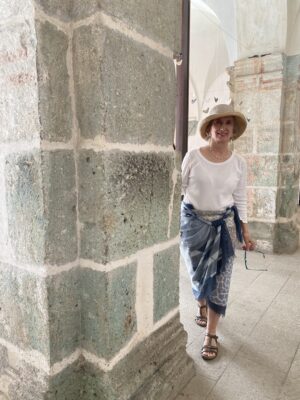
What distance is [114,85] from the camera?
3.13 ft

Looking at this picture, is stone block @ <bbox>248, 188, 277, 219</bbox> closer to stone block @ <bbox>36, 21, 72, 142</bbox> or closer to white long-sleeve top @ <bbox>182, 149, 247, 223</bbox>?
white long-sleeve top @ <bbox>182, 149, 247, 223</bbox>

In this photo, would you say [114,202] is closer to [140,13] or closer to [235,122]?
[140,13]

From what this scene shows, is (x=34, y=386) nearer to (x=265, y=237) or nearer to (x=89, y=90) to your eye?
(x=89, y=90)

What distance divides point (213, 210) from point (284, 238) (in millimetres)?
2255

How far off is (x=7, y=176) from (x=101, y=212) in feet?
1.07

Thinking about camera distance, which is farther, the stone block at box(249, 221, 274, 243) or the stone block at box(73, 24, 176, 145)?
the stone block at box(249, 221, 274, 243)

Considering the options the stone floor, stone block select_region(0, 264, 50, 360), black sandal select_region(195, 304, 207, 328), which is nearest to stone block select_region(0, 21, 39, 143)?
stone block select_region(0, 264, 50, 360)

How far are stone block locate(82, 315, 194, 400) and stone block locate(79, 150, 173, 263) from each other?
41cm

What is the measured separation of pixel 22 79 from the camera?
0.90 m

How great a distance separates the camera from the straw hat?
1.62 meters

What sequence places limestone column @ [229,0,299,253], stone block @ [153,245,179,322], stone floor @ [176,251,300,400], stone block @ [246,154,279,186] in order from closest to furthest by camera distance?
1. stone block @ [153,245,179,322]
2. stone floor @ [176,251,300,400]
3. limestone column @ [229,0,299,253]
4. stone block @ [246,154,279,186]

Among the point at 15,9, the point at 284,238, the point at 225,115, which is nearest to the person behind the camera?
the point at 15,9

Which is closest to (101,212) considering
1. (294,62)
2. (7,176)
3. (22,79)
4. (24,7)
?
(7,176)

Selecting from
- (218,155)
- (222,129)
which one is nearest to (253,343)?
(218,155)
